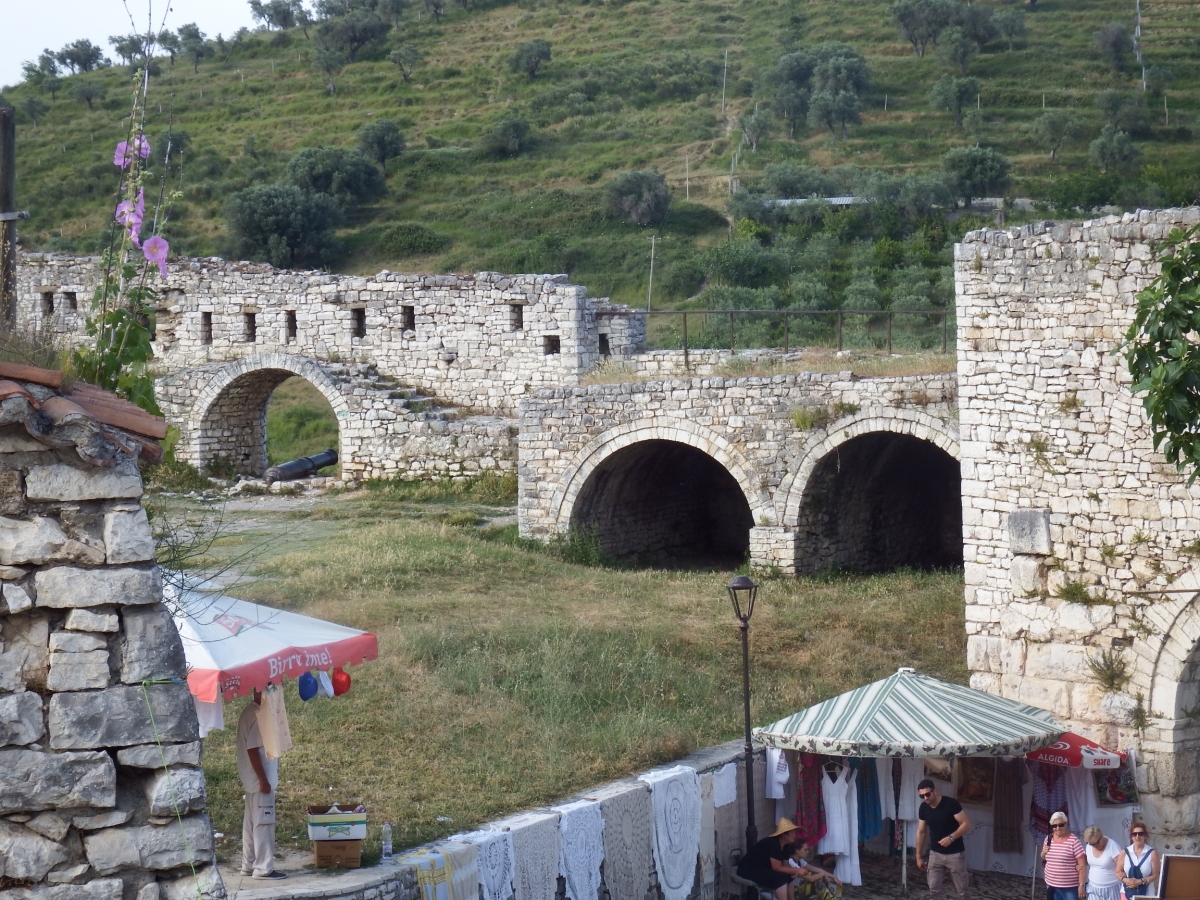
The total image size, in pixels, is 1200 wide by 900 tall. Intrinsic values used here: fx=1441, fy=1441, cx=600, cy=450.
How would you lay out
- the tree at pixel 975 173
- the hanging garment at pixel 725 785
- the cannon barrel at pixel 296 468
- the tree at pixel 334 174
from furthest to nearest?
the tree at pixel 334 174, the tree at pixel 975 173, the cannon barrel at pixel 296 468, the hanging garment at pixel 725 785

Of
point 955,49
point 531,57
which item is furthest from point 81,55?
point 955,49

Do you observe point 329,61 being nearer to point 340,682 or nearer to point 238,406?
point 238,406

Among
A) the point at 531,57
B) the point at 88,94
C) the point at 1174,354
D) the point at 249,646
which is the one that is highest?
the point at 531,57

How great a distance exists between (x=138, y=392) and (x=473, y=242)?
116 feet

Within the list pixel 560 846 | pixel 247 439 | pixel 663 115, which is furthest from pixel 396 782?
pixel 663 115

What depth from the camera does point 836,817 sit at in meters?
10.9

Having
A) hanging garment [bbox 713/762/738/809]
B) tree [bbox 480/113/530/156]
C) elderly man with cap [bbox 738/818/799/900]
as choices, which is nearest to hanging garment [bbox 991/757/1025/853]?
elderly man with cap [bbox 738/818/799/900]

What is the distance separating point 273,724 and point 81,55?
65334 millimetres

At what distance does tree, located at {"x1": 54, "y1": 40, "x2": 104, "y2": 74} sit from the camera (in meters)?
66.6

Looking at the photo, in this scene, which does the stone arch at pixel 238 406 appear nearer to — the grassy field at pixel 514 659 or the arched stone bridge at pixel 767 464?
the grassy field at pixel 514 659

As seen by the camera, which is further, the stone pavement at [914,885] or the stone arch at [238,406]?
the stone arch at [238,406]

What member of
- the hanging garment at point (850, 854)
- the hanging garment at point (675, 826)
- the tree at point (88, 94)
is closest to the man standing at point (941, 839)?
the hanging garment at point (850, 854)

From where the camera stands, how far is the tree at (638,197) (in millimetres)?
40781

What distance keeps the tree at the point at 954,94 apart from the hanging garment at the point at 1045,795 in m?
37.4
